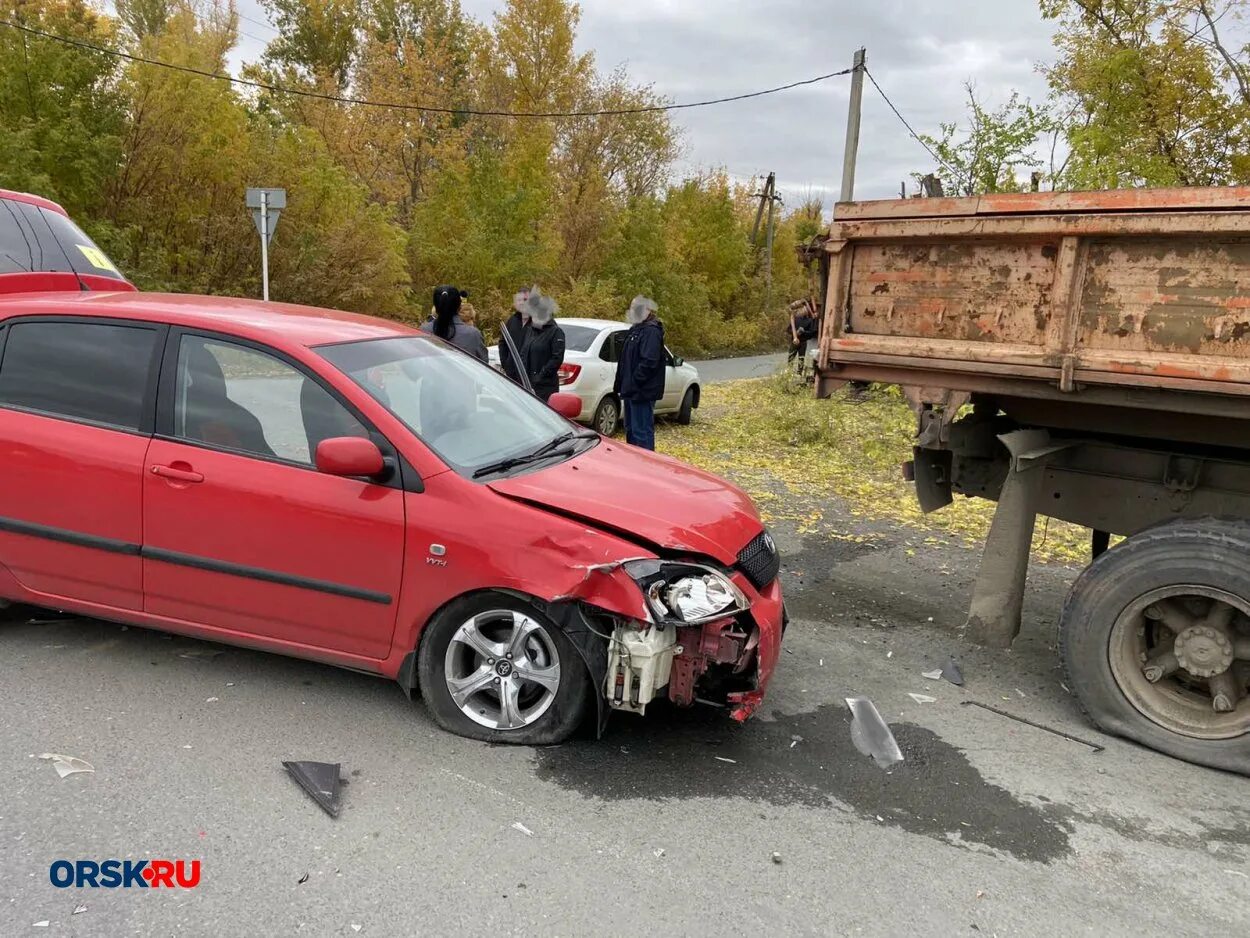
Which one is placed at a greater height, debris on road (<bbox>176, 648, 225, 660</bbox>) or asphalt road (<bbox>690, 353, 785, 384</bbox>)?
asphalt road (<bbox>690, 353, 785, 384</bbox>)

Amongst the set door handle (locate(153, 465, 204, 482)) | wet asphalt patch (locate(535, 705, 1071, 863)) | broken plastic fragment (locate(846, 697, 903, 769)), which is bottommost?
wet asphalt patch (locate(535, 705, 1071, 863))

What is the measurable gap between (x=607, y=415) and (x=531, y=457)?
7.92 metres

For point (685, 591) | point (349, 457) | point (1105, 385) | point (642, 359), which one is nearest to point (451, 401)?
point (349, 457)

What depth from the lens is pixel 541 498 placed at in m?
3.48

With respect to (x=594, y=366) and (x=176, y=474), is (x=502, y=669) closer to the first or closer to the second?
(x=176, y=474)

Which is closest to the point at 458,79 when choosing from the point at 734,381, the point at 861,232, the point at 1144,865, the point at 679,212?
the point at 679,212

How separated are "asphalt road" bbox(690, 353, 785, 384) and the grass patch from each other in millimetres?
5632

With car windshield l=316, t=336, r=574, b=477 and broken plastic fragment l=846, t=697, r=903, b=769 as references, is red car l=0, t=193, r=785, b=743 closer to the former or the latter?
car windshield l=316, t=336, r=574, b=477

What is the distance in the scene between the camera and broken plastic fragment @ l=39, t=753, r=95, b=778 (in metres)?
3.19

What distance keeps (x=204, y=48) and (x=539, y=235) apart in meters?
8.91

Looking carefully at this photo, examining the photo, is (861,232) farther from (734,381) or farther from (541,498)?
(734,381)

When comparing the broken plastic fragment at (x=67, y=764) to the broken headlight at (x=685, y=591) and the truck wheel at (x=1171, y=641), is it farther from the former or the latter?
the truck wheel at (x=1171, y=641)

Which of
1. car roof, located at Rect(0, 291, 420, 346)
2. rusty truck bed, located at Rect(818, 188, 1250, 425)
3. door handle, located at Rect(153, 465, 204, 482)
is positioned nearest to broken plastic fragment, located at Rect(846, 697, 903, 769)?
rusty truck bed, located at Rect(818, 188, 1250, 425)

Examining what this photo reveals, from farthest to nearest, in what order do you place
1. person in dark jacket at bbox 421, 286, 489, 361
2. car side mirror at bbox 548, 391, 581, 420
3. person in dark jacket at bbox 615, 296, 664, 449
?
person in dark jacket at bbox 615, 296, 664, 449
person in dark jacket at bbox 421, 286, 489, 361
car side mirror at bbox 548, 391, 581, 420
